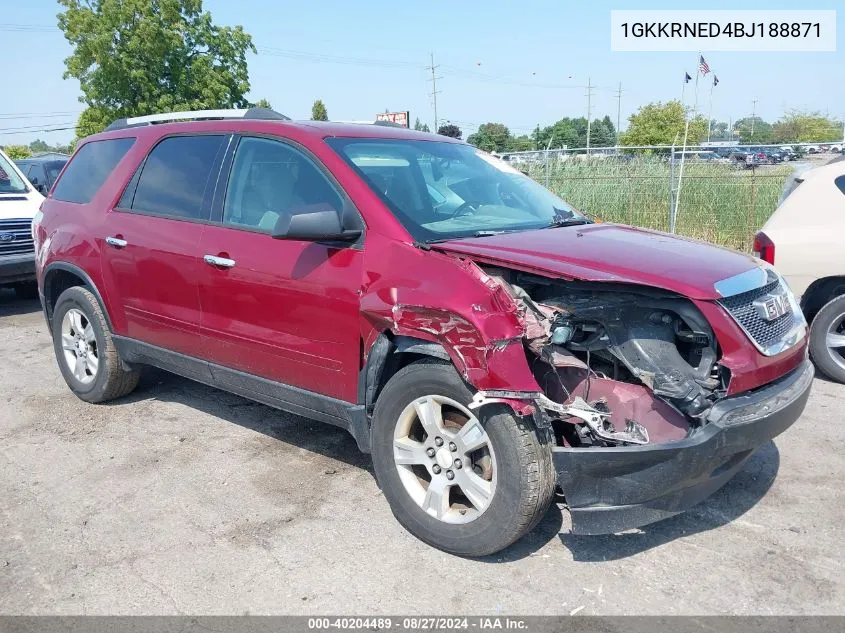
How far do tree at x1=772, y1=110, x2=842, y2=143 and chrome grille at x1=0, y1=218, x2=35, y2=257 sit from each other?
3871 cm

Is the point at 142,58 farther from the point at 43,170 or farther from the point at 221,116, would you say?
the point at 221,116

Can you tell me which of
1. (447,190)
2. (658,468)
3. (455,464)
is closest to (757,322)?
(658,468)

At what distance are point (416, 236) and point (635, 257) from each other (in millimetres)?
991

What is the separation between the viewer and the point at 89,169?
5.21m

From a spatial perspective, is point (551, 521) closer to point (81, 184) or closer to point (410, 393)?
point (410, 393)

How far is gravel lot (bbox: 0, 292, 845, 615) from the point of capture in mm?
2891

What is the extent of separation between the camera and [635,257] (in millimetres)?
3117

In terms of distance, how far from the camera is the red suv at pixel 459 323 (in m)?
2.86

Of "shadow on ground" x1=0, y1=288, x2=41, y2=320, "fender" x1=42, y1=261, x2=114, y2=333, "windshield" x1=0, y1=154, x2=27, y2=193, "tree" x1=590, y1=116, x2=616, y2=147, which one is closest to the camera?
"fender" x1=42, y1=261, x2=114, y2=333

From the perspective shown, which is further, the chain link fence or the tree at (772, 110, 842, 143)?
the tree at (772, 110, 842, 143)

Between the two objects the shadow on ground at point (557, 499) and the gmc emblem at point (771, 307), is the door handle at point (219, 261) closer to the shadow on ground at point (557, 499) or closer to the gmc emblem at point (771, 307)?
the shadow on ground at point (557, 499)

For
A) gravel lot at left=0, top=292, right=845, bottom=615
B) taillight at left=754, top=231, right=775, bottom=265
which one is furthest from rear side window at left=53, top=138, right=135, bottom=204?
taillight at left=754, top=231, right=775, bottom=265

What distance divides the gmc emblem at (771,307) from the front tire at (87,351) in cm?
407

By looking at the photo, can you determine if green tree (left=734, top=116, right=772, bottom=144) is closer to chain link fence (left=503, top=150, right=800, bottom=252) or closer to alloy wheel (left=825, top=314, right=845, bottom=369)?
chain link fence (left=503, top=150, right=800, bottom=252)
